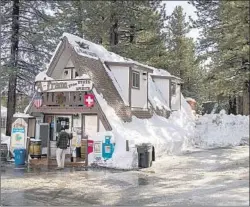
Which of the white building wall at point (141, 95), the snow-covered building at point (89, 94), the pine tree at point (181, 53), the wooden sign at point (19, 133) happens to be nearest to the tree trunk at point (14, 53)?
the snow-covered building at point (89, 94)

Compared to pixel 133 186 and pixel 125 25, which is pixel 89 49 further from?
pixel 133 186

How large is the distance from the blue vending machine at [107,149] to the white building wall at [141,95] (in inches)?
143

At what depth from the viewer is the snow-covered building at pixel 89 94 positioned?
14703 mm

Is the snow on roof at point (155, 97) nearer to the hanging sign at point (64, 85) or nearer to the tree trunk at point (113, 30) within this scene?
the tree trunk at point (113, 30)

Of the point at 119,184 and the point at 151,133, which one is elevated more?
the point at 151,133

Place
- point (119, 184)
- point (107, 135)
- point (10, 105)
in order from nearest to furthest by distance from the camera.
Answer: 1. point (119, 184)
2. point (107, 135)
3. point (10, 105)

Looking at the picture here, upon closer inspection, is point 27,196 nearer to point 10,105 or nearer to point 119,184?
point 119,184

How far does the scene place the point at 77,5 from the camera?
23594 mm

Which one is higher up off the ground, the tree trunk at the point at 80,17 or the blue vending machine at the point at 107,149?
the tree trunk at the point at 80,17

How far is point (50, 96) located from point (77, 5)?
9.92m

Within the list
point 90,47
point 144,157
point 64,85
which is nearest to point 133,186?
point 144,157

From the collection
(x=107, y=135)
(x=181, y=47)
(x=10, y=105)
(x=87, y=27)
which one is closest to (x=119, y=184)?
(x=107, y=135)

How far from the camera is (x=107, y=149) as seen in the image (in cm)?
1390

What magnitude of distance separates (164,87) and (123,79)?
17.9 feet
